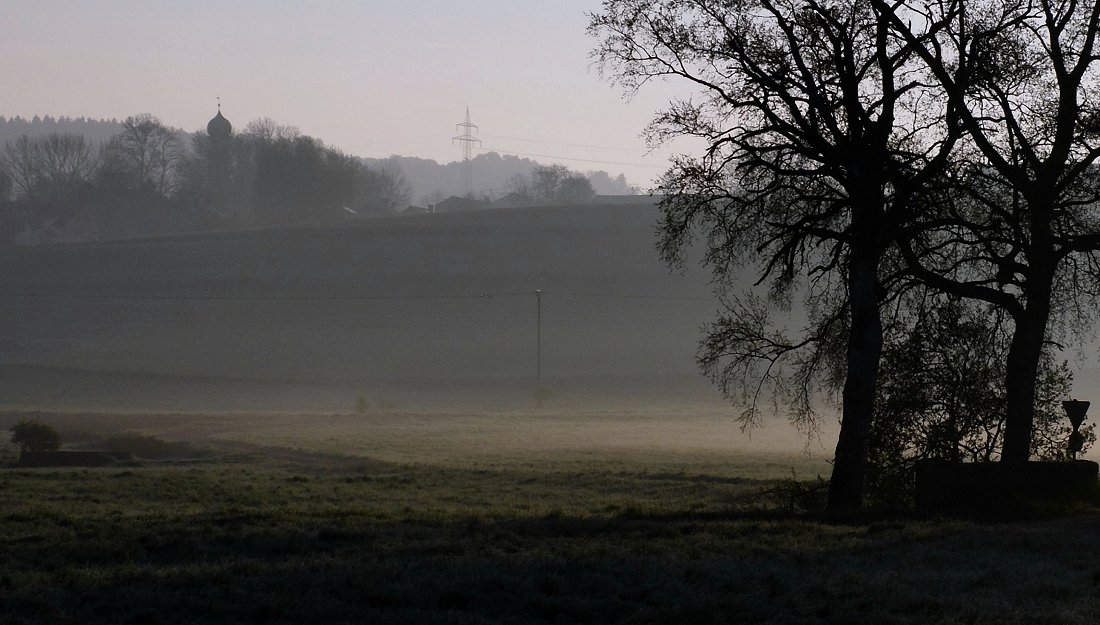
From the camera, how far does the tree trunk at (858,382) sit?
16953mm

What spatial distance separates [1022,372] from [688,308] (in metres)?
81.4

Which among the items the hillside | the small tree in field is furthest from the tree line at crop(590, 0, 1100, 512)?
the hillside

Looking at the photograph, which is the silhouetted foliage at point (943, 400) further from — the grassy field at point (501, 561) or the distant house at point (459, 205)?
the distant house at point (459, 205)

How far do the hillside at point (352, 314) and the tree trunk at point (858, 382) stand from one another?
53.3 m

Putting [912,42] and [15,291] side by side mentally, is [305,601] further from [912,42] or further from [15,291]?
[15,291]

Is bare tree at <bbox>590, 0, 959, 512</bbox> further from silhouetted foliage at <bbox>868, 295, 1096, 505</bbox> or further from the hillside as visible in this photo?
the hillside

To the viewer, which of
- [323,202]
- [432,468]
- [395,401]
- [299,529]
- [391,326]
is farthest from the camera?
[323,202]

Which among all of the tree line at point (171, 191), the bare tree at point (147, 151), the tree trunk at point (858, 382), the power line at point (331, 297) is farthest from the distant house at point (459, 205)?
the tree trunk at point (858, 382)

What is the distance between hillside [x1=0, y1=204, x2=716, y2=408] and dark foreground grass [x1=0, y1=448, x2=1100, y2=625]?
54330 mm

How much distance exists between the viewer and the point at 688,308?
3944 inches

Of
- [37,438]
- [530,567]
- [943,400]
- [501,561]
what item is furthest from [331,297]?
[530,567]

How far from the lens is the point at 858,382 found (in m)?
17.1

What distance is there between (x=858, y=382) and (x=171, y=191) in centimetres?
17908

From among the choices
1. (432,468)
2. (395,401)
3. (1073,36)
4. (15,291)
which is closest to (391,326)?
(395,401)
